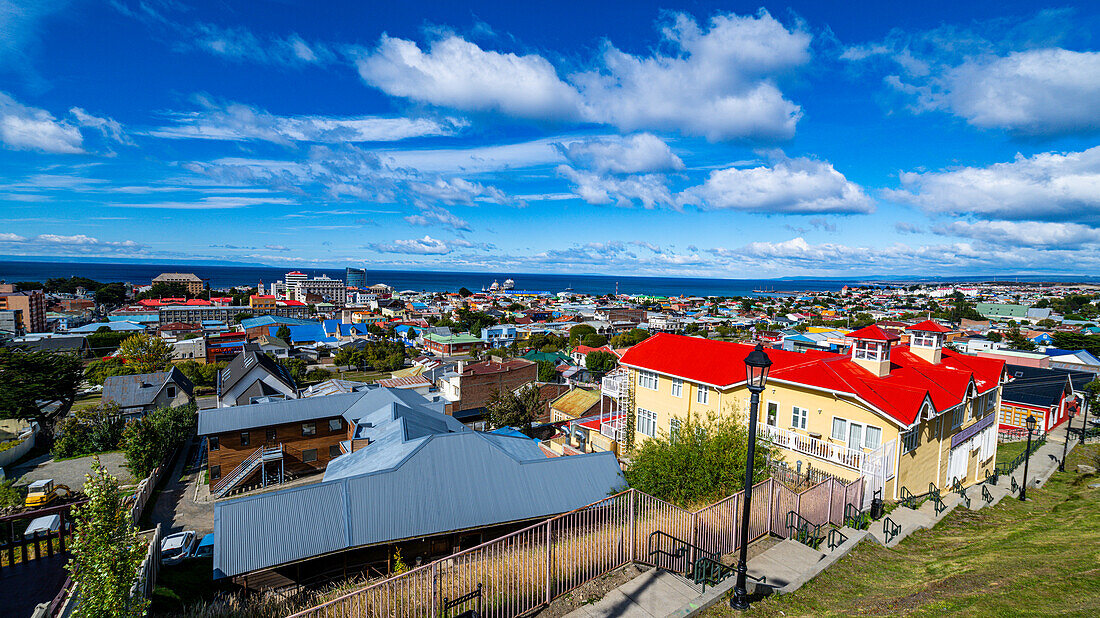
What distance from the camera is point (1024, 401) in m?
41.9

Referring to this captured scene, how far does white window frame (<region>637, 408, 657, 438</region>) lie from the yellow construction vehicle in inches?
1122

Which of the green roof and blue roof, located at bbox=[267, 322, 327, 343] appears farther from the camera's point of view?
blue roof, located at bbox=[267, 322, 327, 343]

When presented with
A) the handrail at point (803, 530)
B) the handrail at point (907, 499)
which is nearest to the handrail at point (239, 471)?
the handrail at point (803, 530)

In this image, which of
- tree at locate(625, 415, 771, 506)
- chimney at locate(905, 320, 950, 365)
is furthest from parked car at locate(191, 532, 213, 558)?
chimney at locate(905, 320, 950, 365)

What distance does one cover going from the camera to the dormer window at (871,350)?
67.2ft

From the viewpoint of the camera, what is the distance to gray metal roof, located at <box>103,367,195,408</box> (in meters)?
41.8

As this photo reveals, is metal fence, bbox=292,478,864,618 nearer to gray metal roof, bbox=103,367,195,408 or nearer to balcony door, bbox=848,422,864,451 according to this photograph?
balcony door, bbox=848,422,864,451

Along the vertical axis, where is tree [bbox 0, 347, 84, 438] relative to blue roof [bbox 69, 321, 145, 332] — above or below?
above

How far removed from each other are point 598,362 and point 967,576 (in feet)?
184

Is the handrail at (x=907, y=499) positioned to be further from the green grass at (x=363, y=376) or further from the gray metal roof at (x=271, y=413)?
the green grass at (x=363, y=376)

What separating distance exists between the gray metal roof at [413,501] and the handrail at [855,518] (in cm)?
672

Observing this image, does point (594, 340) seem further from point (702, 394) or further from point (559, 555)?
point (559, 555)

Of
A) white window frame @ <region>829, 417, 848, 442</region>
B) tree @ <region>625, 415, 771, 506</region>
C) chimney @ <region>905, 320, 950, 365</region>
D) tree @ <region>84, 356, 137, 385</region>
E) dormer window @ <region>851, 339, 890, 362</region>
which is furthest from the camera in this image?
tree @ <region>84, 356, 137, 385</region>

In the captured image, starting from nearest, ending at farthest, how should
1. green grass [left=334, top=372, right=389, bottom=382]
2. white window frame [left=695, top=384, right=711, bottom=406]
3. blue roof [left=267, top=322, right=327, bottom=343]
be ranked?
1. white window frame [left=695, top=384, right=711, bottom=406]
2. green grass [left=334, top=372, right=389, bottom=382]
3. blue roof [left=267, top=322, right=327, bottom=343]
